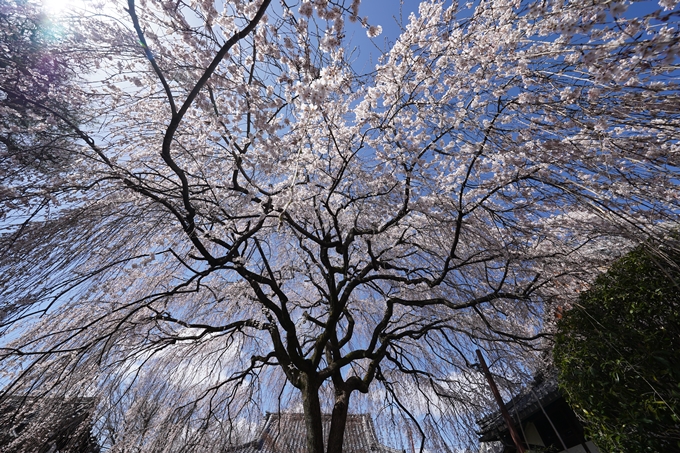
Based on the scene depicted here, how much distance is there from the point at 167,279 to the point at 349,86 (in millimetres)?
3565

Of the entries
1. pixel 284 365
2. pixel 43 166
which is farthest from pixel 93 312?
pixel 284 365

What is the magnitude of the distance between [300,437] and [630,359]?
6495mm

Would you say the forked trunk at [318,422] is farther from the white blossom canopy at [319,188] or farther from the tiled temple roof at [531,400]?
the tiled temple roof at [531,400]

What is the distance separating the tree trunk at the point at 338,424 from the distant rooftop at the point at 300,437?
1.99 m

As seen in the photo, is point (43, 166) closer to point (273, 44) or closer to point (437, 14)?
point (273, 44)

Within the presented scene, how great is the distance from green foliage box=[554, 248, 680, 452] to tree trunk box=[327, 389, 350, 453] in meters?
2.69

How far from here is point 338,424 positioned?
4.19 m

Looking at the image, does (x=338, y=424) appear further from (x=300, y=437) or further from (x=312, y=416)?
(x=300, y=437)

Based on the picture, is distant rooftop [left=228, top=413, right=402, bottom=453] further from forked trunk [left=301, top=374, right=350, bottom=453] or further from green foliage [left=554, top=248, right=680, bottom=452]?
green foliage [left=554, top=248, right=680, bottom=452]

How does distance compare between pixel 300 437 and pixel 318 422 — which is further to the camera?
pixel 300 437

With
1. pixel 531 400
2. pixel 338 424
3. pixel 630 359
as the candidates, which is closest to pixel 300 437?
pixel 338 424

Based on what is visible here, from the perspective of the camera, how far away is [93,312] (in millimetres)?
3945

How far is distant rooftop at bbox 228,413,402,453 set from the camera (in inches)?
253

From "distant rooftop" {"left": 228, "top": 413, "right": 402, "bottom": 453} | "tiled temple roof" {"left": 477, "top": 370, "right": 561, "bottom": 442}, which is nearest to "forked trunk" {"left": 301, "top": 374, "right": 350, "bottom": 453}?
"distant rooftop" {"left": 228, "top": 413, "right": 402, "bottom": 453}
